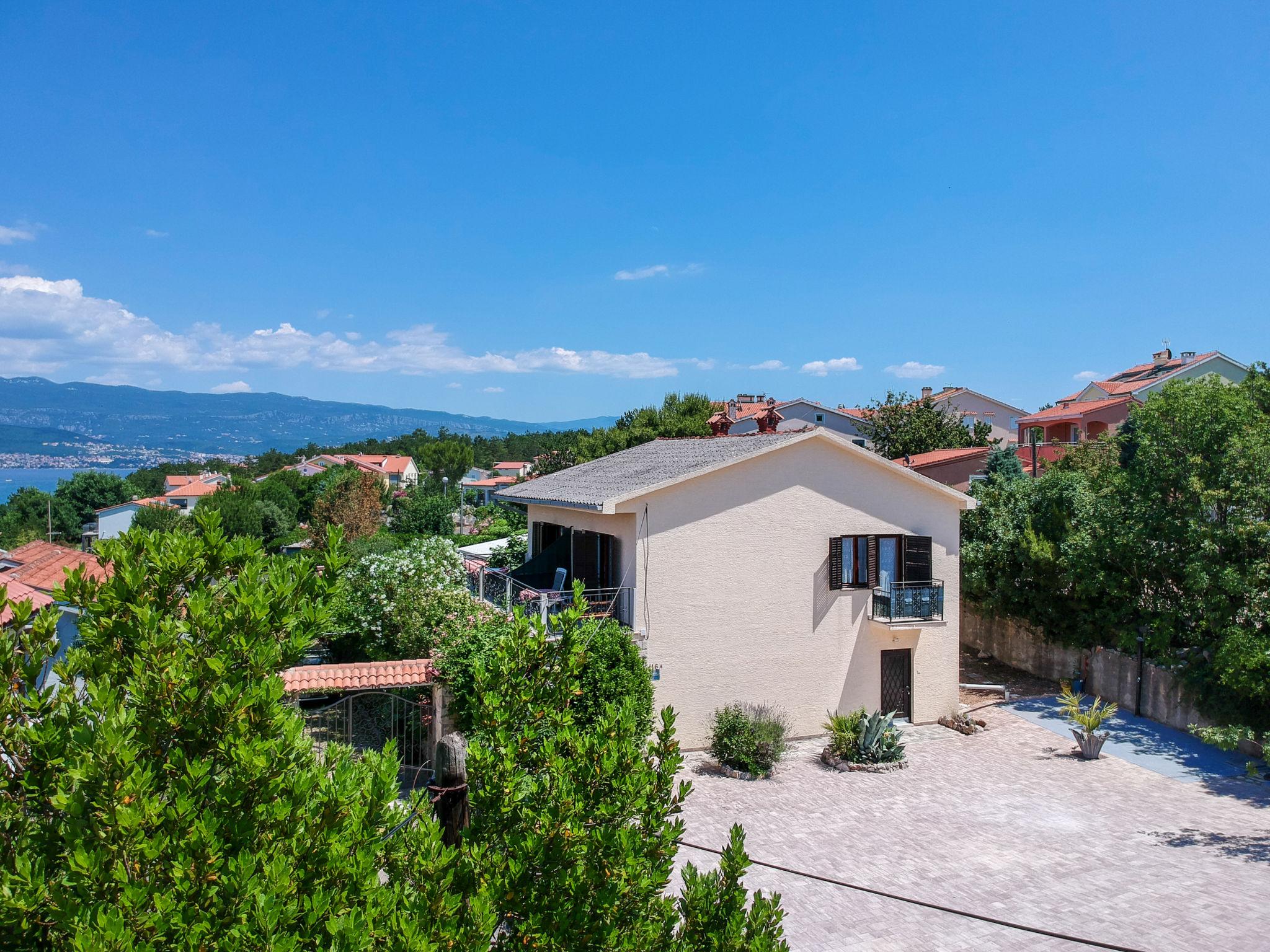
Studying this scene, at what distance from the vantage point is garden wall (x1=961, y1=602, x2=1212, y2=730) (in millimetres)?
21031

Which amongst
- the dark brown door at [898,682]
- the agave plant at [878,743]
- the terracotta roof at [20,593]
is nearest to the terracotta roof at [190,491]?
the terracotta roof at [20,593]

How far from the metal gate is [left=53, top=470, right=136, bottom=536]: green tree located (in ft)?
287

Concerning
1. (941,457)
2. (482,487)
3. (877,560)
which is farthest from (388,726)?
(482,487)

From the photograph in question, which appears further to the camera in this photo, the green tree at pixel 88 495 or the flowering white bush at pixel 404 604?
the green tree at pixel 88 495

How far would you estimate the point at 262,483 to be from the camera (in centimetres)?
9238

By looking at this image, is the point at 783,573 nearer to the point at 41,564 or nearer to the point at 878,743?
the point at 878,743

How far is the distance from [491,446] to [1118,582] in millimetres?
174496

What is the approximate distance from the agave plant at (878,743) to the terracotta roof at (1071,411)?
4492 cm

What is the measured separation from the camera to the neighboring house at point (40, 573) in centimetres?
1741

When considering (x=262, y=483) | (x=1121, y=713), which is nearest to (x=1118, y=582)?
(x=1121, y=713)

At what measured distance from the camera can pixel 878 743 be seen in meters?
18.9

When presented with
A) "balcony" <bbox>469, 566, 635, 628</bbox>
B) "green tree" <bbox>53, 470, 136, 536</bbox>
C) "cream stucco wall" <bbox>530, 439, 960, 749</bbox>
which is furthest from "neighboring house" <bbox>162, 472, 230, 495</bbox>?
"cream stucco wall" <bbox>530, 439, 960, 749</bbox>

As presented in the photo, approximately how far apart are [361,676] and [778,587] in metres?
10.1

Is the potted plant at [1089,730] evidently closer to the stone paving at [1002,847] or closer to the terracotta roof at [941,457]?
the stone paving at [1002,847]
